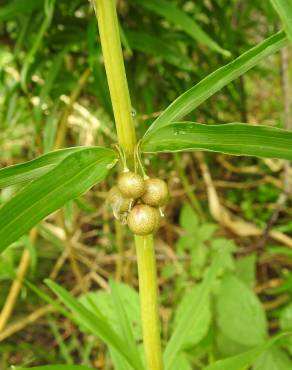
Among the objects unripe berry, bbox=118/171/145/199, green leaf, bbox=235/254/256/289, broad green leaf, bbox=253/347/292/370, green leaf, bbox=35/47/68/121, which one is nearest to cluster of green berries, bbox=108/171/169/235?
unripe berry, bbox=118/171/145/199

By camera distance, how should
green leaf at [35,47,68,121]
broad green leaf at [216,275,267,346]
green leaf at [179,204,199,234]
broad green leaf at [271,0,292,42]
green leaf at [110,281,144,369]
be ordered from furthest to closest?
green leaf at [179,204,199,234] → green leaf at [35,47,68,121] → broad green leaf at [216,275,267,346] → green leaf at [110,281,144,369] → broad green leaf at [271,0,292,42]

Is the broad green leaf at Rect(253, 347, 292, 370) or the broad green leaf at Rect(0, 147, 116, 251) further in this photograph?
the broad green leaf at Rect(253, 347, 292, 370)

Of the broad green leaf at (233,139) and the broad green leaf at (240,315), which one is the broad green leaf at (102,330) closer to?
the broad green leaf at (233,139)

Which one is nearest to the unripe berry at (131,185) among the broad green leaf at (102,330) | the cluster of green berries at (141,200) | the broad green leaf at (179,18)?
the cluster of green berries at (141,200)

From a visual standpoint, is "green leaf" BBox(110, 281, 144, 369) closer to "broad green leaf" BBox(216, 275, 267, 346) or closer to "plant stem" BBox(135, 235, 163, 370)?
"plant stem" BBox(135, 235, 163, 370)

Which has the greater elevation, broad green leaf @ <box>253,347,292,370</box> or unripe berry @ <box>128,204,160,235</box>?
unripe berry @ <box>128,204,160,235</box>

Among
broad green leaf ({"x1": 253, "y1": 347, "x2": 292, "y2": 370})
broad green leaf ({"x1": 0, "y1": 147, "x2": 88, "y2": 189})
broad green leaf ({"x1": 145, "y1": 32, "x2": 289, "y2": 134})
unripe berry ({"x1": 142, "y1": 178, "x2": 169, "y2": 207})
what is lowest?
broad green leaf ({"x1": 253, "y1": 347, "x2": 292, "y2": 370})

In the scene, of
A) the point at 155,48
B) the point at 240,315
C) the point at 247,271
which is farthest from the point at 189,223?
the point at 155,48
